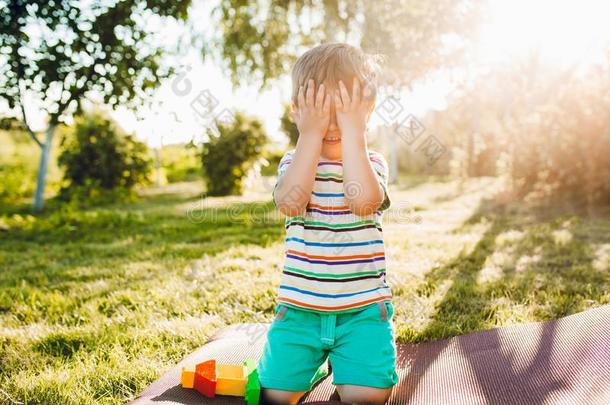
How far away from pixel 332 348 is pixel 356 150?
75 centimetres

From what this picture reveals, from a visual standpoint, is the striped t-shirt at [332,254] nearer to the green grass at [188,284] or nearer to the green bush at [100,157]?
the green grass at [188,284]

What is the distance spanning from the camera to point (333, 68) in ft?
6.18

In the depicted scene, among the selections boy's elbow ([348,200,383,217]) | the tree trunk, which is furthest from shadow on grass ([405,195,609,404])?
the tree trunk

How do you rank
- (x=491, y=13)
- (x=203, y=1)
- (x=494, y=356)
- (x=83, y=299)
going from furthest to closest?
1. (x=203, y=1)
2. (x=491, y=13)
3. (x=83, y=299)
4. (x=494, y=356)

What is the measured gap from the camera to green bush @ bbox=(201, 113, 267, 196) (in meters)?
10.4

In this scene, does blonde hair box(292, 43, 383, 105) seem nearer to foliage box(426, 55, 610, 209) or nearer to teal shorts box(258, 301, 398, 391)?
teal shorts box(258, 301, 398, 391)

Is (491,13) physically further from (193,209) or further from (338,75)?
(338,75)

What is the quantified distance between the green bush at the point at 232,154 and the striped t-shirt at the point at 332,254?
27.9 ft

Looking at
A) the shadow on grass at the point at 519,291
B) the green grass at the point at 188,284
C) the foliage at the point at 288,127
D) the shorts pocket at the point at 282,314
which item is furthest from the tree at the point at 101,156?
the shorts pocket at the point at 282,314

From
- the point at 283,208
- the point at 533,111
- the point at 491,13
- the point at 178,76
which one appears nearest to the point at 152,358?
the point at 283,208

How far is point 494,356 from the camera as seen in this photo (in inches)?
86.0

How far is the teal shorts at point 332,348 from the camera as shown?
1.88 m

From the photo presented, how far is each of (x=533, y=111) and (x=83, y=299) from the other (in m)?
7.63

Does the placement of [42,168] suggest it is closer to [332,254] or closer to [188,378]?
[188,378]
